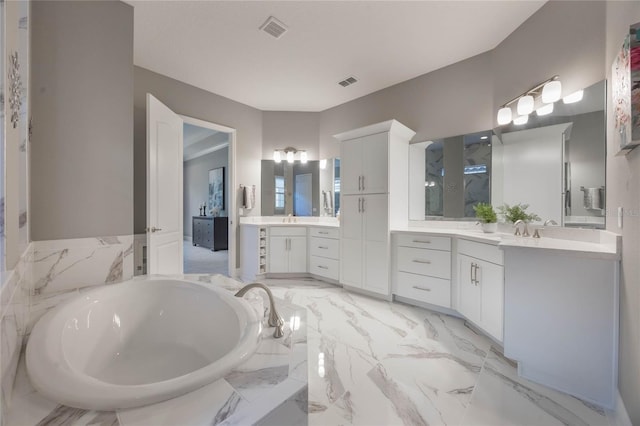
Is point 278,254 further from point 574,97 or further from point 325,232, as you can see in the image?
point 574,97

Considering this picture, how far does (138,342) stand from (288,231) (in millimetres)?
2409

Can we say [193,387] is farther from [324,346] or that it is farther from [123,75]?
[123,75]

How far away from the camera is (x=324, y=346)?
1985mm

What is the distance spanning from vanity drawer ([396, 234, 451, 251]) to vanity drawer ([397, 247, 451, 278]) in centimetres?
4

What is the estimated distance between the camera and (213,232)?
21.3 feet

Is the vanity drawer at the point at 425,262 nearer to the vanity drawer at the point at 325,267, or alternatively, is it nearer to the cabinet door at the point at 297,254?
the vanity drawer at the point at 325,267

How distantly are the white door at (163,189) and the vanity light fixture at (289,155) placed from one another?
1.54m

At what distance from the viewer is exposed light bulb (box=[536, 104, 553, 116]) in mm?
2051

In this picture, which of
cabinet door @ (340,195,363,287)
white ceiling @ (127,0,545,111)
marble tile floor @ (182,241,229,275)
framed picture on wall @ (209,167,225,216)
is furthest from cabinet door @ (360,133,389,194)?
framed picture on wall @ (209,167,225,216)

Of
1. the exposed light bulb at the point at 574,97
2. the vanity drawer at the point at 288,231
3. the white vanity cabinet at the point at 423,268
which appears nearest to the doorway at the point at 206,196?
the vanity drawer at the point at 288,231

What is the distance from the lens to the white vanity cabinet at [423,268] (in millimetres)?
2527

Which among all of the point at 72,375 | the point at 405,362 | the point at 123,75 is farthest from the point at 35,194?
the point at 405,362

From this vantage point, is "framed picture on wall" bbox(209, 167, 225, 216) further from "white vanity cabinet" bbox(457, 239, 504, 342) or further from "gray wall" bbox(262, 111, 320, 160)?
"white vanity cabinet" bbox(457, 239, 504, 342)

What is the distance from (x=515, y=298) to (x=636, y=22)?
150 cm
